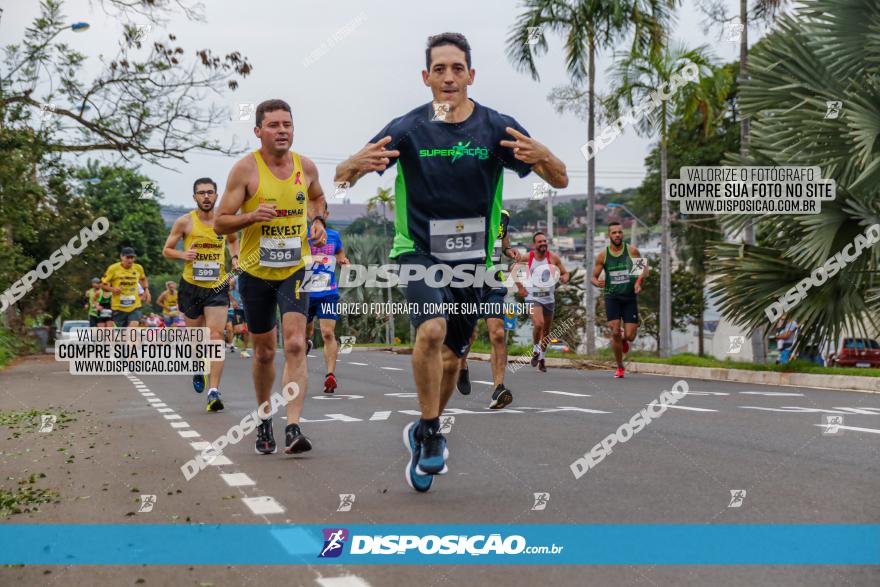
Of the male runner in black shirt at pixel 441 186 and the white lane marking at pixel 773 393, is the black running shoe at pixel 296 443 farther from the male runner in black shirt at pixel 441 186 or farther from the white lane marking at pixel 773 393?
the white lane marking at pixel 773 393

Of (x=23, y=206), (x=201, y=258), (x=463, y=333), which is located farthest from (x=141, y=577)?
(x=23, y=206)

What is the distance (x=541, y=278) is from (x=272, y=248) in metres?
9.58

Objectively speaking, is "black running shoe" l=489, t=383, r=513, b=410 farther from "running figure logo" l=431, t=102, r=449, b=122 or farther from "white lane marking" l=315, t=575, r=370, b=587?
"white lane marking" l=315, t=575, r=370, b=587

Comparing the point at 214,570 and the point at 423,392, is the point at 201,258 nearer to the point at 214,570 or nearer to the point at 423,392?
the point at 423,392

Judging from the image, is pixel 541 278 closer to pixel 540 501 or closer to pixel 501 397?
pixel 501 397

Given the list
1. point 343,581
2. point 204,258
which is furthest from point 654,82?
point 343,581

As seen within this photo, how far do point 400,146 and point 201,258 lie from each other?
6.48 m

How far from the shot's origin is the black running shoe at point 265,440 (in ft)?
26.1

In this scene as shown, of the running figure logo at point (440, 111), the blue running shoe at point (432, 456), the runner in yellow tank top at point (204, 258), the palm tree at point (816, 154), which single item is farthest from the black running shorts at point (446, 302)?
the palm tree at point (816, 154)

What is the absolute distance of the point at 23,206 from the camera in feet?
89.0

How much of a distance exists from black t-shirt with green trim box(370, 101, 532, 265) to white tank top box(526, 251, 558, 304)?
10.8 metres

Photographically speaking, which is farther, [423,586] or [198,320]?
[198,320]

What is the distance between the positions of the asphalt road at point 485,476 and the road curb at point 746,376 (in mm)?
3258

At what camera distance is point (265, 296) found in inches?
316
